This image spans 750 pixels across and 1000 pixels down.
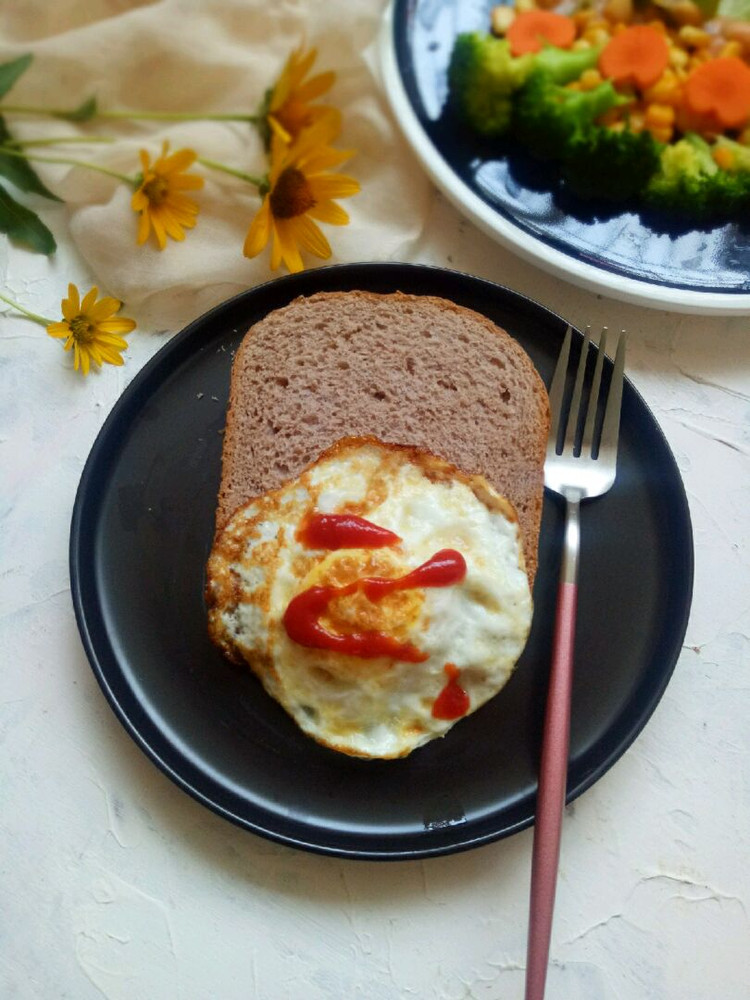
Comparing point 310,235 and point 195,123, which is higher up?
point 195,123

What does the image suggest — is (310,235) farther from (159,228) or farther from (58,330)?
(58,330)

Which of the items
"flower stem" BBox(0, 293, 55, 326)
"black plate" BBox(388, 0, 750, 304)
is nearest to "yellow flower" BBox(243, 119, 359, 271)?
"black plate" BBox(388, 0, 750, 304)

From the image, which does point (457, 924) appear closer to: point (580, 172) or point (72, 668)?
point (72, 668)

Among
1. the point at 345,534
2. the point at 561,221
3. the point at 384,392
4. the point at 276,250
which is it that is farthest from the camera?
the point at 561,221

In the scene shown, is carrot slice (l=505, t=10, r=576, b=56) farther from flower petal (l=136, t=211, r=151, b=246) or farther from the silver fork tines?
flower petal (l=136, t=211, r=151, b=246)

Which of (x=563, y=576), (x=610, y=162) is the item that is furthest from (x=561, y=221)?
(x=563, y=576)

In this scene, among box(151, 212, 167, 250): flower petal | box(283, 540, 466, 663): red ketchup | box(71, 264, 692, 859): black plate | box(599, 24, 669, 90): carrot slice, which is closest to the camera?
box(283, 540, 466, 663): red ketchup
